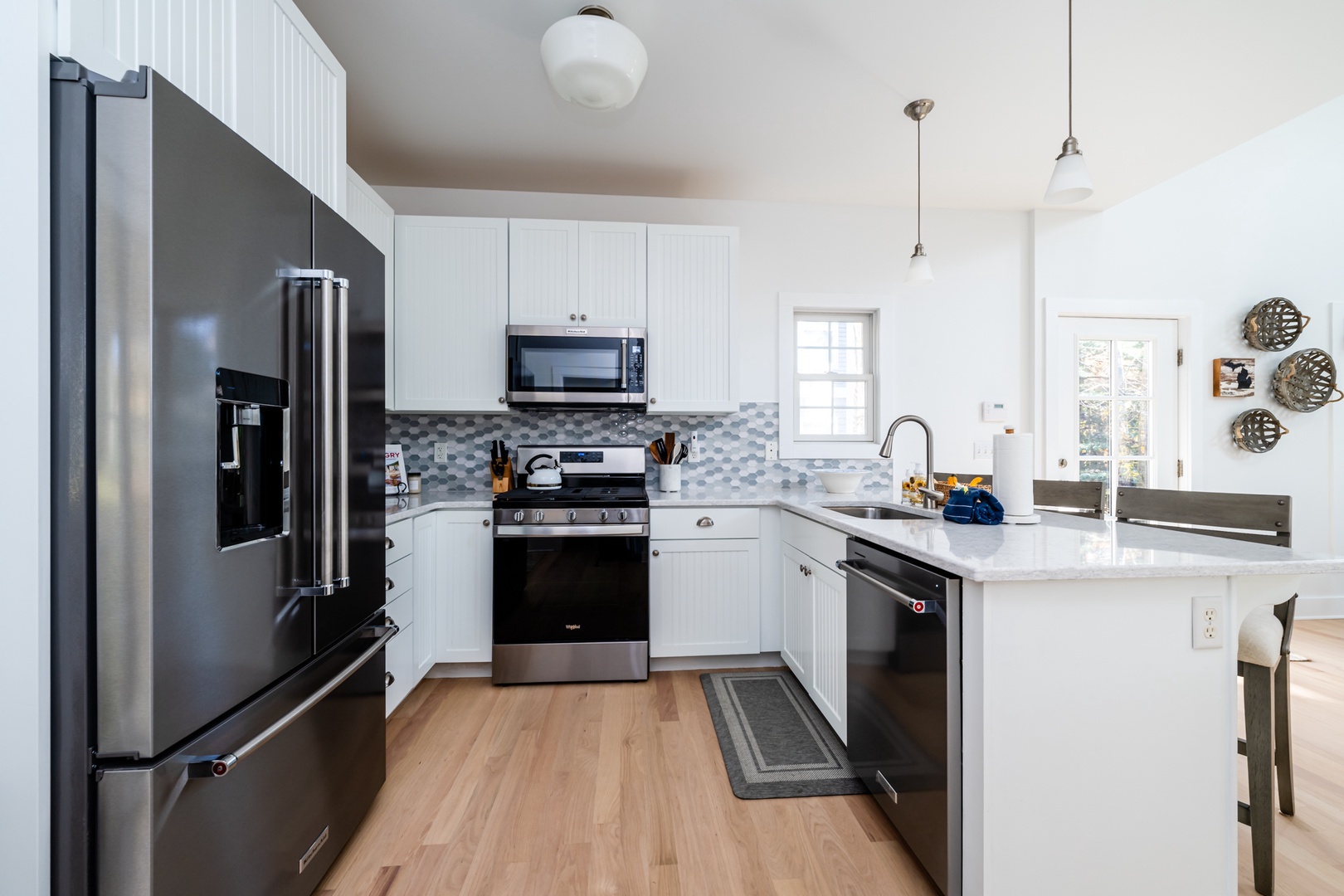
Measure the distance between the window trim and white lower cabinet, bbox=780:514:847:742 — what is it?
33.4 inches

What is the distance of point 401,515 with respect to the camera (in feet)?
7.75

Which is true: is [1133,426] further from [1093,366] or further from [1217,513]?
[1217,513]

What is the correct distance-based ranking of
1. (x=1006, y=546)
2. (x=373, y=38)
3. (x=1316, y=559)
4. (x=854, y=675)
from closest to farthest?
1. (x=1316, y=559)
2. (x=1006, y=546)
3. (x=854, y=675)
4. (x=373, y=38)

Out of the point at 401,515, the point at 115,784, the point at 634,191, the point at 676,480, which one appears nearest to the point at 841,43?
the point at 634,191

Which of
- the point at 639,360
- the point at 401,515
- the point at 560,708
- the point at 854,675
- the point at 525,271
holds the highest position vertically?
the point at 525,271

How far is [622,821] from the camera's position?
1.74 metres

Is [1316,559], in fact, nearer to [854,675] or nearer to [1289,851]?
[1289,851]

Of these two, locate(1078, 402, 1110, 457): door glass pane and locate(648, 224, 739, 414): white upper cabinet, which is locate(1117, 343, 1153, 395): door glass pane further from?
locate(648, 224, 739, 414): white upper cabinet

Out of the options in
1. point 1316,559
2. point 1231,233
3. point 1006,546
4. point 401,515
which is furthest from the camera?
point 1231,233

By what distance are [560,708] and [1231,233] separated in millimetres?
4942

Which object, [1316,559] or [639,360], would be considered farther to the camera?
[639,360]

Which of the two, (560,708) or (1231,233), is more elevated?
(1231,233)

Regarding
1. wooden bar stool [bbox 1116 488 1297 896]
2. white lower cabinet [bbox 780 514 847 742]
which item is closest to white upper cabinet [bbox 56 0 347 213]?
white lower cabinet [bbox 780 514 847 742]

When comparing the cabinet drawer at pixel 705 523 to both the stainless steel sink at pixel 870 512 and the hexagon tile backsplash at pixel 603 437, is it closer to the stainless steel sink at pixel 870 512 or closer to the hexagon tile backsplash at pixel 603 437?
the stainless steel sink at pixel 870 512
